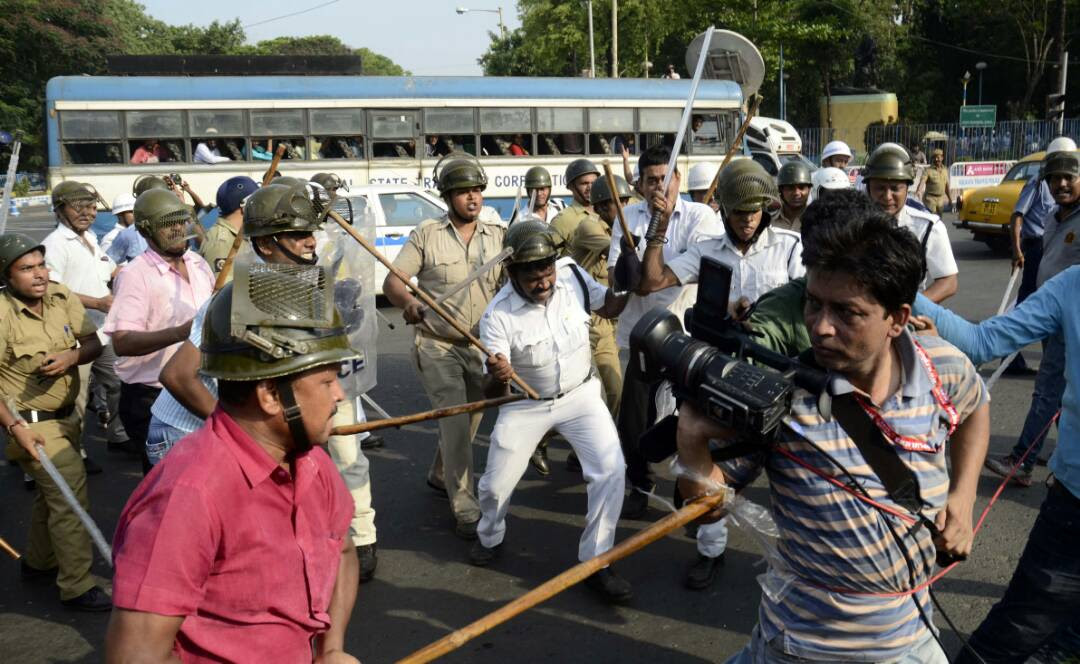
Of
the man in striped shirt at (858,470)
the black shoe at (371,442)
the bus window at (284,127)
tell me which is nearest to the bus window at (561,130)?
the bus window at (284,127)

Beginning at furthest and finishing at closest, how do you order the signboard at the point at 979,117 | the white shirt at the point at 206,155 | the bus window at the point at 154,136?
the signboard at the point at 979,117 → the white shirt at the point at 206,155 → the bus window at the point at 154,136

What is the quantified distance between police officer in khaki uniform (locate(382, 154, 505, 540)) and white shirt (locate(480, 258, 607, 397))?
2.65 ft

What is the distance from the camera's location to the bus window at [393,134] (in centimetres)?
1623

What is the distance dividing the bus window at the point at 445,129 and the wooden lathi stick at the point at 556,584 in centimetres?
1507

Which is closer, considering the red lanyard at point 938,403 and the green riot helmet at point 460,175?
the red lanyard at point 938,403

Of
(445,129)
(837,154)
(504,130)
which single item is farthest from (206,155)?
(837,154)

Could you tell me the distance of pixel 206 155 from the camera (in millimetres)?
15148

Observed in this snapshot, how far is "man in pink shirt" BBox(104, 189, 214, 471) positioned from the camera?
4.27 m

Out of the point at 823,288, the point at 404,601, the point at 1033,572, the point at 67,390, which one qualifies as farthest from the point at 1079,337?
the point at 67,390

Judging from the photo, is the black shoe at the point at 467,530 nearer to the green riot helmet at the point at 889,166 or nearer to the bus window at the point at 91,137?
the green riot helmet at the point at 889,166

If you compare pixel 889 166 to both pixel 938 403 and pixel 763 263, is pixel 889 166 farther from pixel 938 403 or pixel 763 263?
pixel 938 403

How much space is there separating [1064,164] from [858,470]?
15.9ft

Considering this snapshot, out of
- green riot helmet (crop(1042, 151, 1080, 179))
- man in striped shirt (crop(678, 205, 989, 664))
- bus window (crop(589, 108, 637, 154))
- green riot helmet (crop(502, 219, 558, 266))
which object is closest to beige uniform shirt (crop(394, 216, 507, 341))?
green riot helmet (crop(502, 219, 558, 266))

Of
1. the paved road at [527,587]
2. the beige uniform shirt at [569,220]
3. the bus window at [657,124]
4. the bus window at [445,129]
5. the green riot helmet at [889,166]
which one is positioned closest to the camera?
the paved road at [527,587]
